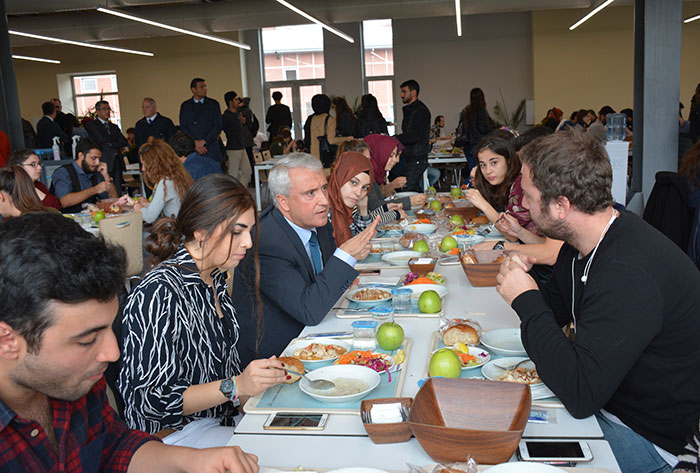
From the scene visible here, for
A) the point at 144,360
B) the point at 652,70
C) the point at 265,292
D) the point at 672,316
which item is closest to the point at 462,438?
the point at 672,316

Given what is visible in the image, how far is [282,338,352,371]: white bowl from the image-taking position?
72.8 inches

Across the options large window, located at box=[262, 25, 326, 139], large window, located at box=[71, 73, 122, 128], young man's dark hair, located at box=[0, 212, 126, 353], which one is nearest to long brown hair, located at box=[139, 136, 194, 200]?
young man's dark hair, located at box=[0, 212, 126, 353]

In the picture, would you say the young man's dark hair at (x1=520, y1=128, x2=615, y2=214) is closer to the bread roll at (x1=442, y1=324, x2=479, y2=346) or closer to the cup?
the bread roll at (x1=442, y1=324, x2=479, y2=346)

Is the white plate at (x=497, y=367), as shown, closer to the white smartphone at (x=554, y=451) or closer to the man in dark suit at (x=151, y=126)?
the white smartphone at (x=554, y=451)

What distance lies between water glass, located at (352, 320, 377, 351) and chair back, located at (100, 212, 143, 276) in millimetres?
2740

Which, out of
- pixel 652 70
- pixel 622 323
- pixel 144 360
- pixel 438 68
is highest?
pixel 438 68

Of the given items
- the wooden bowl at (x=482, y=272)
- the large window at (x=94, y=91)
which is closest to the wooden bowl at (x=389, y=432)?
the wooden bowl at (x=482, y=272)

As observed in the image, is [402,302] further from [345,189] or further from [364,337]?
[345,189]

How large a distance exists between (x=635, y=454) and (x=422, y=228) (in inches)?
103

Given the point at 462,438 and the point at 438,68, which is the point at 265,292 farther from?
the point at 438,68

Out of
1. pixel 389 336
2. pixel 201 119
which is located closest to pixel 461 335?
pixel 389 336

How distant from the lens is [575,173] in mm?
1630

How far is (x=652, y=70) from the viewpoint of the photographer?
19.7ft

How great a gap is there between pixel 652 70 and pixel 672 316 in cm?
524
